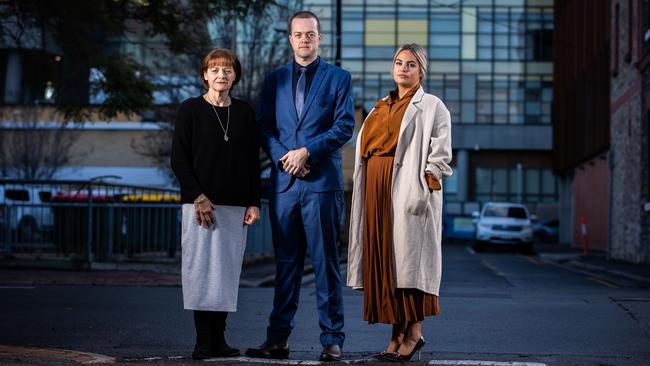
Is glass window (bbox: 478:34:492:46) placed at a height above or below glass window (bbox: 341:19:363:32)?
below

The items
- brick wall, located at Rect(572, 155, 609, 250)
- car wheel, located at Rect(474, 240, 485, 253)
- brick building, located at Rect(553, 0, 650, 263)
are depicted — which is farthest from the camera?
brick wall, located at Rect(572, 155, 609, 250)

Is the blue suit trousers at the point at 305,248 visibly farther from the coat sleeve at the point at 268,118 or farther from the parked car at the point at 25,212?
the parked car at the point at 25,212

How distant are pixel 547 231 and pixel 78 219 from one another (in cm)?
4888

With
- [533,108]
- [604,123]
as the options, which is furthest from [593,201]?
[533,108]

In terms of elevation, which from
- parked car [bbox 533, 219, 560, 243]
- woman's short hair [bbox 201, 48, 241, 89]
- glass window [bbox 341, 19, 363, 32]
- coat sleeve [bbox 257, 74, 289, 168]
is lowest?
parked car [bbox 533, 219, 560, 243]

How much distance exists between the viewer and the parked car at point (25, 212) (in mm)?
17078

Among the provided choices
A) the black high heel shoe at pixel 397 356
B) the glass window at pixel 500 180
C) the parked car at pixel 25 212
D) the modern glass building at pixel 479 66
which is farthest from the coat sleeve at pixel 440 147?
the glass window at pixel 500 180

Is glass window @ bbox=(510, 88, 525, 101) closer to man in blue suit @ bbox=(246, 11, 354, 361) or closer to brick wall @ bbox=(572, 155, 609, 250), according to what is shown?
brick wall @ bbox=(572, 155, 609, 250)

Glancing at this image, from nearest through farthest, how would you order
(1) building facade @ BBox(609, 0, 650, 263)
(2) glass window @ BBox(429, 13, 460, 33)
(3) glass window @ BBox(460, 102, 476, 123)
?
(1) building facade @ BBox(609, 0, 650, 263) → (2) glass window @ BBox(429, 13, 460, 33) → (3) glass window @ BBox(460, 102, 476, 123)

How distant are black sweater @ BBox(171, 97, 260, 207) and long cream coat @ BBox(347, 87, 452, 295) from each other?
75 cm

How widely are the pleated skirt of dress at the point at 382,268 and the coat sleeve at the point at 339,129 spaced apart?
25 cm

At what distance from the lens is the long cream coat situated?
6516 mm

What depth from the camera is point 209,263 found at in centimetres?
653

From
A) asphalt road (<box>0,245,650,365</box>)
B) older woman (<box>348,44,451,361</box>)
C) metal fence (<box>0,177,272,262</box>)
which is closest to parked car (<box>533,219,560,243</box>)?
metal fence (<box>0,177,272,262</box>)
